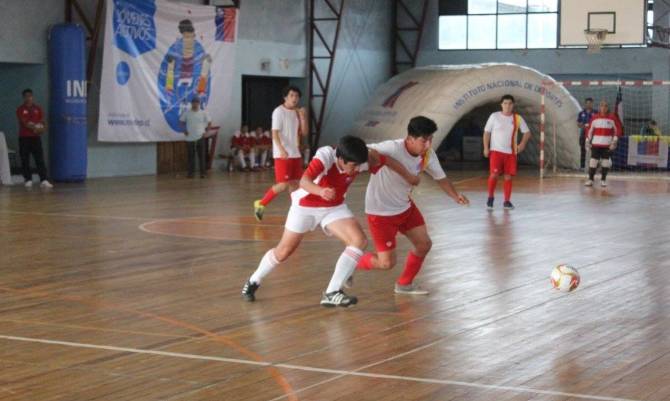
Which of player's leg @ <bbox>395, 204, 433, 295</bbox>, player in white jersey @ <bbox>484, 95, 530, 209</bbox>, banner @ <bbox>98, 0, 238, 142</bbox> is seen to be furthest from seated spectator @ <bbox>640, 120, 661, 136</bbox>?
player's leg @ <bbox>395, 204, 433, 295</bbox>

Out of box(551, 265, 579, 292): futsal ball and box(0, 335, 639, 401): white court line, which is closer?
box(0, 335, 639, 401): white court line

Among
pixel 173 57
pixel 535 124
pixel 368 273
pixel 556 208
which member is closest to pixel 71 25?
pixel 173 57

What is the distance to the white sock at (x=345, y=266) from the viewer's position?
9.59 m

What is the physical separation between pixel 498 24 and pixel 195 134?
13545 millimetres

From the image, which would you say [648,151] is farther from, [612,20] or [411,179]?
[411,179]

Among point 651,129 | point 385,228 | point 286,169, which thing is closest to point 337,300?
point 385,228

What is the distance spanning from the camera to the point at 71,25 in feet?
84.0

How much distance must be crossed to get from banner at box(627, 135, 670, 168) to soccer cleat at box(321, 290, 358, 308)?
24.5m

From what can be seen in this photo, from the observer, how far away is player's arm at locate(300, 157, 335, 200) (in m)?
9.02

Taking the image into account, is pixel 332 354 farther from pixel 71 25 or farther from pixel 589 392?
pixel 71 25

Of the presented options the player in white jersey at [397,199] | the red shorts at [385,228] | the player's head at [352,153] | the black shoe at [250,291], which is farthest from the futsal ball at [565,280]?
the black shoe at [250,291]

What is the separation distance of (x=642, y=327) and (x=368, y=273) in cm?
347

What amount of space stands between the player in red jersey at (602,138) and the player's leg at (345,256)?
665 inches

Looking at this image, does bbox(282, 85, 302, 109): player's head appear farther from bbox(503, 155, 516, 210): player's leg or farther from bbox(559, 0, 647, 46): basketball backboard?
bbox(559, 0, 647, 46): basketball backboard
